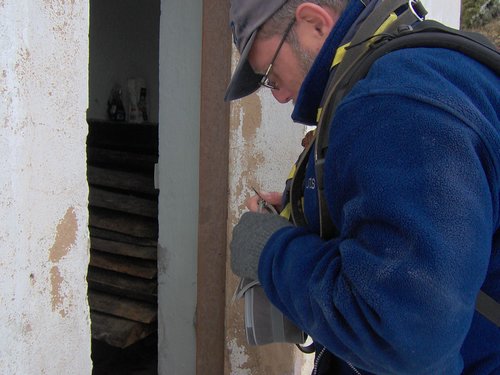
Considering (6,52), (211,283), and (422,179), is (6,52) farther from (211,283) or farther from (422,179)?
(211,283)

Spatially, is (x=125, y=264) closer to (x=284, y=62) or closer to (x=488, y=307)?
(x=284, y=62)

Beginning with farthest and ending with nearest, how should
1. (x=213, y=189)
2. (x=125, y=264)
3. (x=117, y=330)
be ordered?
(x=125, y=264)
(x=117, y=330)
(x=213, y=189)

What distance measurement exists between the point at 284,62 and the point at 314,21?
13 cm

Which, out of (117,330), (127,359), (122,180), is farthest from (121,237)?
(127,359)

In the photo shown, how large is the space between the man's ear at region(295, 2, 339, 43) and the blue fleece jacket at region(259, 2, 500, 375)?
261 millimetres

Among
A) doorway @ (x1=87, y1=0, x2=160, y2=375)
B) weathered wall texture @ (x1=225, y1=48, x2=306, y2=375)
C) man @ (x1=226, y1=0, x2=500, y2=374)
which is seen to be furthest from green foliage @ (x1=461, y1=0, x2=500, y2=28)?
man @ (x1=226, y1=0, x2=500, y2=374)

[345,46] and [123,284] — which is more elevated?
[345,46]

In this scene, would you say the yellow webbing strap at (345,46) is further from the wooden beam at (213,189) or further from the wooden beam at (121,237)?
the wooden beam at (121,237)

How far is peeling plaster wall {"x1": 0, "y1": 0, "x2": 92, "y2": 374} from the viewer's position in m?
1.41

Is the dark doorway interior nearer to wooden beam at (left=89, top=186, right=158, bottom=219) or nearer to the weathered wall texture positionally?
wooden beam at (left=89, top=186, right=158, bottom=219)

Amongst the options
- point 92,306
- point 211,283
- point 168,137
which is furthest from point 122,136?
point 211,283

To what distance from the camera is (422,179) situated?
0.89 metres

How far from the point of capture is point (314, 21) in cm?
124

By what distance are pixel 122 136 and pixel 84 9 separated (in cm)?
290
